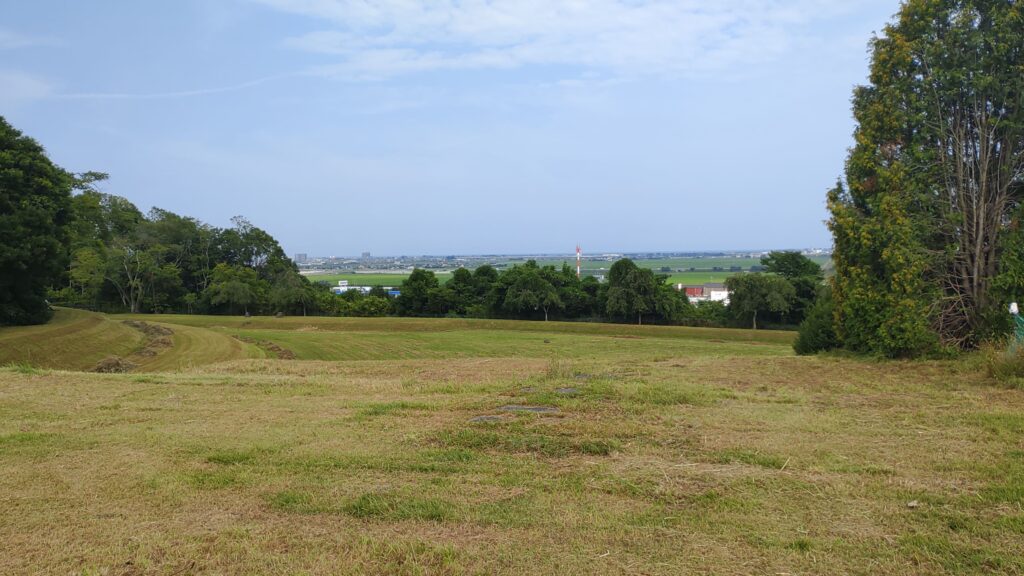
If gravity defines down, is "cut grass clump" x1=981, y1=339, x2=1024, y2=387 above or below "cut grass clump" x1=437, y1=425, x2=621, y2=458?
above

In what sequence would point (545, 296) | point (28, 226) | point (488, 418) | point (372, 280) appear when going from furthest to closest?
point (372, 280) → point (545, 296) → point (28, 226) → point (488, 418)

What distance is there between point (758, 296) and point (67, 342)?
4485 centimetres

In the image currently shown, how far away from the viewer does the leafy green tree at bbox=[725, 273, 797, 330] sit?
4759 cm

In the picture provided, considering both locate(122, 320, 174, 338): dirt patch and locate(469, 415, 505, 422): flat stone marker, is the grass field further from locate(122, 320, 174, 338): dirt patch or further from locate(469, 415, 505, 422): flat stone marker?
locate(122, 320, 174, 338): dirt patch

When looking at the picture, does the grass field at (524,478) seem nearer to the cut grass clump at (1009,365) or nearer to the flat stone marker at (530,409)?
the flat stone marker at (530,409)

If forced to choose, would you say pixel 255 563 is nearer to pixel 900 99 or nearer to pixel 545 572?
pixel 545 572

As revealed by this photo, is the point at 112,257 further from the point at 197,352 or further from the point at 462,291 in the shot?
the point at 197,352

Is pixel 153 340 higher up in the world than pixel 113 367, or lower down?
lower down

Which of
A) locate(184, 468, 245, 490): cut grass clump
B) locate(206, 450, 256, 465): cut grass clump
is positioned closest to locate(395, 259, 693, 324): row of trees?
locate(206, 450, 256, 465): cut grass clump

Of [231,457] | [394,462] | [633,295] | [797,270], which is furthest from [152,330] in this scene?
[797,270]

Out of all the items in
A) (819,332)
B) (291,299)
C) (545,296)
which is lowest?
(291,299)

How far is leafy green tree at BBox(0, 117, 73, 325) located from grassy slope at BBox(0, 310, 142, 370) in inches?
51.4

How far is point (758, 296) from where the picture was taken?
48.2 metres

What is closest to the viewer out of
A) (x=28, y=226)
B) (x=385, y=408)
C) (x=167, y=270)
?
(x=385, y=408)
